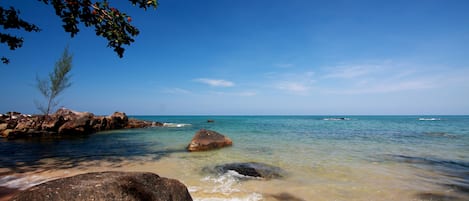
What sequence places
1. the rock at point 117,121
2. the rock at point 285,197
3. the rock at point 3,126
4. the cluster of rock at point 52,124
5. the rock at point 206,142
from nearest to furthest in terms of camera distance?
the rock at point 285,197
the rock at point 206,142
the cluster of rock at point 52,124
the rock at point 3,126
the rock at point 117,121

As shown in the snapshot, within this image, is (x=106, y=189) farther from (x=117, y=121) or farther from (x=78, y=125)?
(x=117, y=121)

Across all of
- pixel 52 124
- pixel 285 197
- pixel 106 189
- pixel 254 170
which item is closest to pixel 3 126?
pixel 52 124

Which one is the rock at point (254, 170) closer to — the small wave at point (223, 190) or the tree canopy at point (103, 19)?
the small wave at point (223, 190)

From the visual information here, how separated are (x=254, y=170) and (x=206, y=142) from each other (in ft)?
17.9

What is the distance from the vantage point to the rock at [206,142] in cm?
1198

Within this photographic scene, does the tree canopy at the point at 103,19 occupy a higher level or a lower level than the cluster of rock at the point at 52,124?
higher

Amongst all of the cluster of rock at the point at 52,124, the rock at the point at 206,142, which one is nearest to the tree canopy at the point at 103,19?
the rock at the point at 206,142

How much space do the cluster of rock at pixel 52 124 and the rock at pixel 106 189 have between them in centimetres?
2293

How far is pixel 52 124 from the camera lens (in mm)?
22062

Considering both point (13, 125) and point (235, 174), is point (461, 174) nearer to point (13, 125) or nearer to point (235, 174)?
point (235, 174)

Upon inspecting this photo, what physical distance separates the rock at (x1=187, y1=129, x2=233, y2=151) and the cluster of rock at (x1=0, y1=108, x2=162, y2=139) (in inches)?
701

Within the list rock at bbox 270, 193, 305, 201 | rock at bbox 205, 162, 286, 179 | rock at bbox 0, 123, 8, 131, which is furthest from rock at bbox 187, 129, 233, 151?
rock at bbox 0, 123, 8, 131

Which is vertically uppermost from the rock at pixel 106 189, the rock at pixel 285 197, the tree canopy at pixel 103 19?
the tree canopy at pixel 103 19

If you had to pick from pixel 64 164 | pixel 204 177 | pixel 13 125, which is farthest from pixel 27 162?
pixel 13 125
